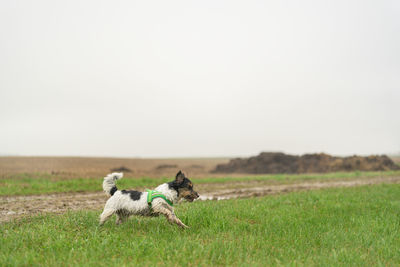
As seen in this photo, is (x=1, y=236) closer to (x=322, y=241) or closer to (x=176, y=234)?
(x=176, y=234)

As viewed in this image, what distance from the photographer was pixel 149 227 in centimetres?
788

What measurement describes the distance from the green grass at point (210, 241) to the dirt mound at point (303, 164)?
3993cm

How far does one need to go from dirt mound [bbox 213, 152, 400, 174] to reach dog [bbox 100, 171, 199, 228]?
4133 centimetres

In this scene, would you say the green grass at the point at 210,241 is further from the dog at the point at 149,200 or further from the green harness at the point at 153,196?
the green harness at the point at 153,196

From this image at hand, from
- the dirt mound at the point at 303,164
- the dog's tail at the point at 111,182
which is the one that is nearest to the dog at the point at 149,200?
the dog's tail at the point at 111,182

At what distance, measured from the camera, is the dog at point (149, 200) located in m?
7.64

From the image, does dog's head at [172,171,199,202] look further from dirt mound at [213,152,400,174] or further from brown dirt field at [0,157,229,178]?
dirt mound at [213,152,400,174]

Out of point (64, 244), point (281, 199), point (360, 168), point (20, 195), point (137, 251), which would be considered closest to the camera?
point (137, 251)

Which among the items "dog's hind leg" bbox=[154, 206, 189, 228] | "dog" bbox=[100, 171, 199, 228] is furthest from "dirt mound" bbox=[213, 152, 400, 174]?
"dog's hind leg" bbox=[154, 206, 189, 228]

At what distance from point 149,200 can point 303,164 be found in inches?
1827

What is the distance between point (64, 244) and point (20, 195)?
38.2 feet

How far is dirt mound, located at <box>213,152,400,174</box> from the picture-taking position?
159 feet

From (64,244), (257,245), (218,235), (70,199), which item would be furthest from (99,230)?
(70,199)

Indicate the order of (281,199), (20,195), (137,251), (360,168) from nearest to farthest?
(137,251) → (281,199) → (20,195) → (360,168)
